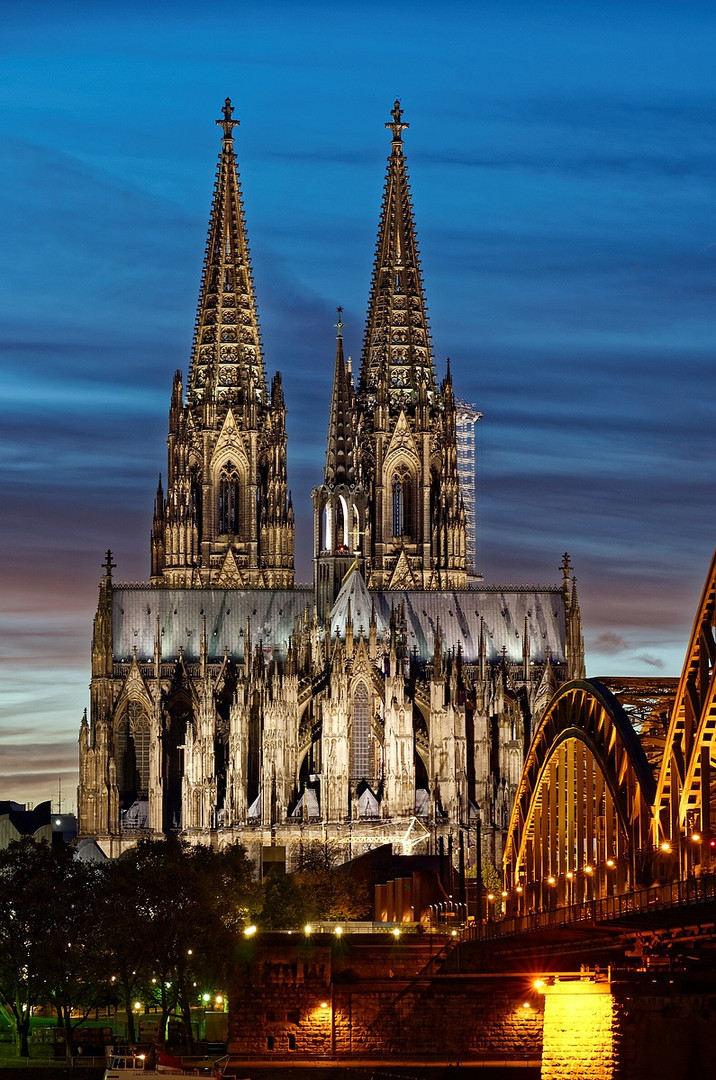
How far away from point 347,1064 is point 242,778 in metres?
65.6

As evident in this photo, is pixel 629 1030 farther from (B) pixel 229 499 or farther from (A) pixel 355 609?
(B) pixel 229 499

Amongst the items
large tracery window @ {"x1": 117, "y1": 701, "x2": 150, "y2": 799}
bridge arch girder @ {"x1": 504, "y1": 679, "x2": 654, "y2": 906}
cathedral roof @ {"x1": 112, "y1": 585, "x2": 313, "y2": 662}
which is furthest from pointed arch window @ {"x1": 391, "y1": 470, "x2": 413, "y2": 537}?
bridge arch girder @ {"x1": 504, "y1": 679, "x2": 654, "y2": 906}

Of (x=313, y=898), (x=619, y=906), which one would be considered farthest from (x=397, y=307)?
(x=619, y=906)

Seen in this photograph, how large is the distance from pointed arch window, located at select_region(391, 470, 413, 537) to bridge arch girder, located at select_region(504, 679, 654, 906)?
272ft

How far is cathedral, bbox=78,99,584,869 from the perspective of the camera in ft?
508

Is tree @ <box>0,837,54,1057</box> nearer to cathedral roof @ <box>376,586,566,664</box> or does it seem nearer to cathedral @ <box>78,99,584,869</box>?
cathedral @ <box>78,99,584,869</box>

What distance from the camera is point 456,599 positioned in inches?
6880

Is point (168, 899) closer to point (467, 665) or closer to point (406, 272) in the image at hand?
point (467, 665)

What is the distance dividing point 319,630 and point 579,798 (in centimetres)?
8216

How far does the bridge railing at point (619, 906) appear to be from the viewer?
5528cm

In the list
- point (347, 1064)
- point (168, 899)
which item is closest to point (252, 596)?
point (168, 899)

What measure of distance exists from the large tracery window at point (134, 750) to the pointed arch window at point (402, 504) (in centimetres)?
2396

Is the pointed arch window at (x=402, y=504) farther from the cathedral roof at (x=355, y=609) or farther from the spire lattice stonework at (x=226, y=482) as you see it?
the cathedral roof at (x=355, y=609)

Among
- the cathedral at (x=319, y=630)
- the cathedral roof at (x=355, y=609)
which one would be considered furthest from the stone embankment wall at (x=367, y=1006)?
the cathedral roof at (x=355, y=609)
